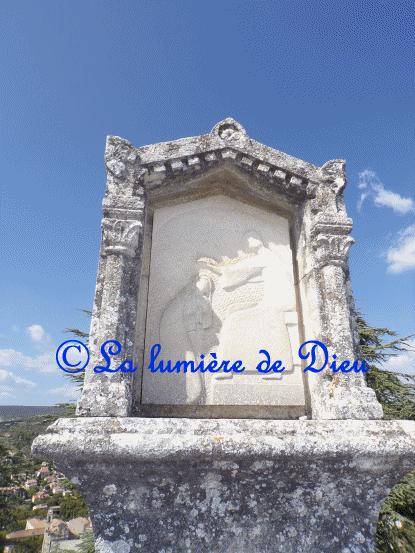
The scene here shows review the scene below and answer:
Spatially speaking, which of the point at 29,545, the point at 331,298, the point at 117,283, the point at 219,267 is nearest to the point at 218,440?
the point at 117,283

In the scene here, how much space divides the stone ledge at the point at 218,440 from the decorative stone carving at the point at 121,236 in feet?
4.40

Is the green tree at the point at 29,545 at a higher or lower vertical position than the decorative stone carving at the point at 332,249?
lower

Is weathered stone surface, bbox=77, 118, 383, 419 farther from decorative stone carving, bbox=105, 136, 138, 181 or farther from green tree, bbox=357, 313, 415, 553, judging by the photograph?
green tree, bbox=357, 313, 415, 553

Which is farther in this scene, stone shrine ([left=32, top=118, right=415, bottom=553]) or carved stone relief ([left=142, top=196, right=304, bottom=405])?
carved stone relief ([left=142, top=196, right=304, bottom=405])

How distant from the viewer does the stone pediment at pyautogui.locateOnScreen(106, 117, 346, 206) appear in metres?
3.19

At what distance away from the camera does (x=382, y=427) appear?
7.40ft

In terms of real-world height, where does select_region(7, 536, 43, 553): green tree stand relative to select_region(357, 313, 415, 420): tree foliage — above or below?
below

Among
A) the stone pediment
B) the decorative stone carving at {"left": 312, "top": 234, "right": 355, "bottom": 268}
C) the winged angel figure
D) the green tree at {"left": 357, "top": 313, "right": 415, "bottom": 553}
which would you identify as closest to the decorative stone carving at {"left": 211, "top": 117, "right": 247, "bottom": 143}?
the stone pediment

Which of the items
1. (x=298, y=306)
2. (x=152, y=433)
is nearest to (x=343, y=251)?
(x=298, y=306)

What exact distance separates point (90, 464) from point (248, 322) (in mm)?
1736

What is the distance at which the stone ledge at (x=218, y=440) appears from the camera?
198cm

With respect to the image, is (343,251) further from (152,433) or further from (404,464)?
(152,433)

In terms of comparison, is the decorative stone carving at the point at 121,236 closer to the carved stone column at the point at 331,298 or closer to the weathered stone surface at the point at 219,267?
the weathered stone surface at the point at 219,267

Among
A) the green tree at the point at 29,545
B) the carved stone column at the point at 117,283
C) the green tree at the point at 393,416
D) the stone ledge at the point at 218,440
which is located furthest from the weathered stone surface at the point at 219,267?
the green tree at the point at 29,545
